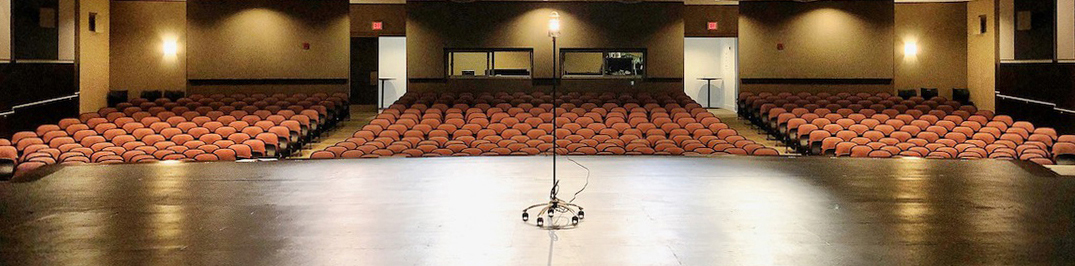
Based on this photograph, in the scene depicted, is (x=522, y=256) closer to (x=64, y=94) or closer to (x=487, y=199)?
(x=487, y=199)

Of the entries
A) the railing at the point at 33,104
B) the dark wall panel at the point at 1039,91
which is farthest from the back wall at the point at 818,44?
the railing at the point at 33,104

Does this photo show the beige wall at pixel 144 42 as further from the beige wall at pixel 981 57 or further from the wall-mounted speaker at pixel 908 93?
the beige wall at pixel 981 57

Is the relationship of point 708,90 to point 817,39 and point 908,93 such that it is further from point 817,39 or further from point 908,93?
point 908,93

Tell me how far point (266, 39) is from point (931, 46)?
44.4ft

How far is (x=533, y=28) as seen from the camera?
658 inches

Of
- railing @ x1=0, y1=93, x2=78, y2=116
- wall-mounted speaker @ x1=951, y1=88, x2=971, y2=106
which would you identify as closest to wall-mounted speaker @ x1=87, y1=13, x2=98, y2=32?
railing @ x1=0, y1=93, x2=78, y2=116

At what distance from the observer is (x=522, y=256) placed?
4.48 m

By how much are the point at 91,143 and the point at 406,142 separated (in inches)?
150

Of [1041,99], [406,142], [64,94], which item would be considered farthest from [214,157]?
[1041,99]

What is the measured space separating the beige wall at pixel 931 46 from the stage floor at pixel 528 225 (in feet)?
33.5

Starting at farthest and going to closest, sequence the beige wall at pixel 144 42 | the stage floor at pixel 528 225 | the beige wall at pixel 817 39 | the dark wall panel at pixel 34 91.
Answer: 1. the beige wall at pixel 144 42
2. the beige wall at pixel 817 39
3. the dark wall panel at pixel 34 91
4. the stage floor at pixel 528 225

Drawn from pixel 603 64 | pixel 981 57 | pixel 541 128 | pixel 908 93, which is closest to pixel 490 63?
pixel 603 64

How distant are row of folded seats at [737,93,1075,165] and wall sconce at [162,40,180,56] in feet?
37.8

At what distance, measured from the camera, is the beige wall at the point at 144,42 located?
55.8ft
